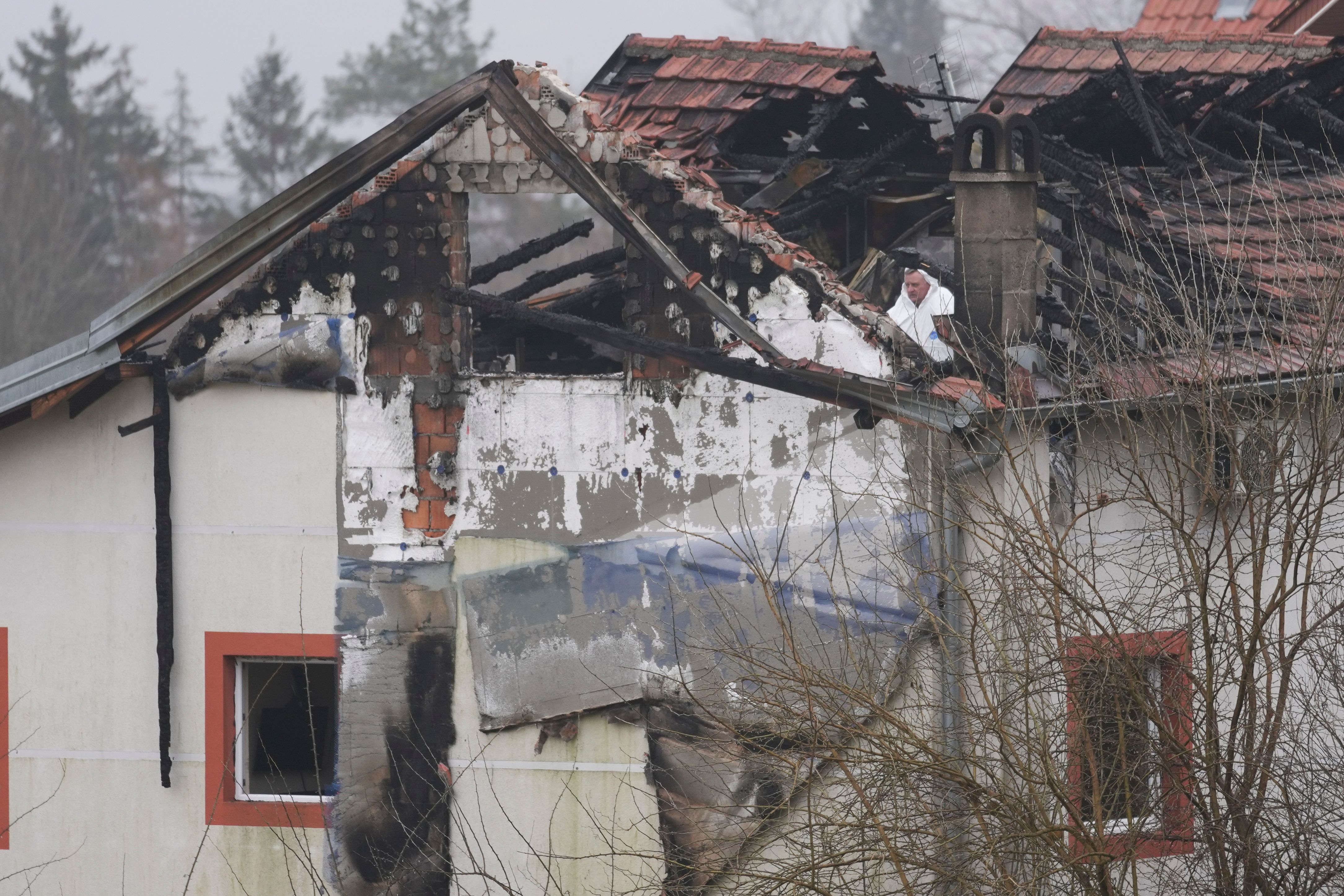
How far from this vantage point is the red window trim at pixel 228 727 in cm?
895

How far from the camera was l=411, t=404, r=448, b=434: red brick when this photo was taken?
8.90m

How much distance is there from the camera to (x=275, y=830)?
890 cm

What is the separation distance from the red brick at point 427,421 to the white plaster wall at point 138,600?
1.59ft

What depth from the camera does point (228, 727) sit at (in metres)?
9.02

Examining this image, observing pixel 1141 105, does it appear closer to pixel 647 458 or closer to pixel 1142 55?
pixel 1142 55

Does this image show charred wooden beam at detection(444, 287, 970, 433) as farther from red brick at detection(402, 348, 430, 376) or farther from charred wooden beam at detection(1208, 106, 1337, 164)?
charred wooden beam at detection(1208, 106, 1337, 164)

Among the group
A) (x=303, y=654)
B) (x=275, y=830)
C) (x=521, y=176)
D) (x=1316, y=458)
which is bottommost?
(x=275, y=830)

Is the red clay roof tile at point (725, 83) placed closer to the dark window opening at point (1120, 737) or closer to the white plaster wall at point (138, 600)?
the white plaster wall at point (138, 600)

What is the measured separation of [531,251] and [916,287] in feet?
8.54

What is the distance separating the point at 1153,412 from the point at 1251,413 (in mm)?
544

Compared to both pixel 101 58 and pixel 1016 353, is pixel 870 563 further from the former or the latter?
pixel 101 58

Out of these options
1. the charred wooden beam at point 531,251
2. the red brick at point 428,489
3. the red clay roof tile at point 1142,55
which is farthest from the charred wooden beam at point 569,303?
the red clay roof tile at point 1142,55

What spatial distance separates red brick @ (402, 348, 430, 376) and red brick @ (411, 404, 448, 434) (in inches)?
7.3

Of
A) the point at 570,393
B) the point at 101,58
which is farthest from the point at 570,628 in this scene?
the point at 101,58
